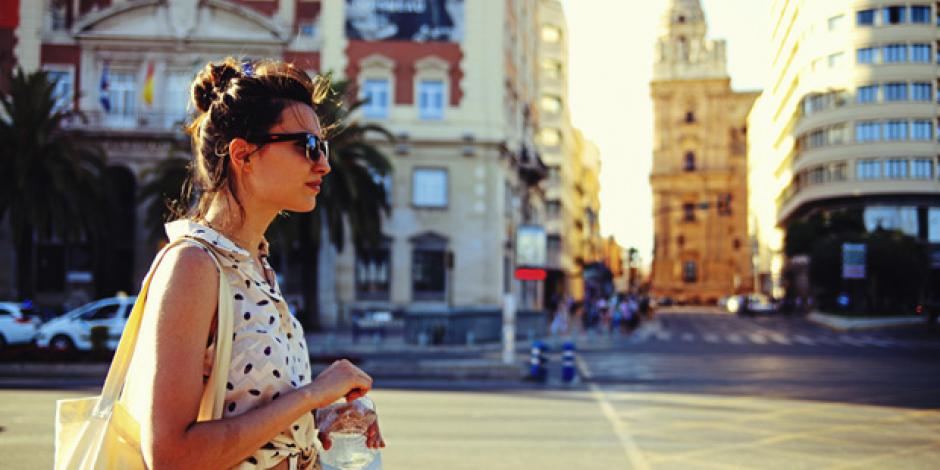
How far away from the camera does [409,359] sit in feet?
81.7

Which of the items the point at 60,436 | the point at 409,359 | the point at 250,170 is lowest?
the point at 409,359

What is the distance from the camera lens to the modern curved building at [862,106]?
43.1m

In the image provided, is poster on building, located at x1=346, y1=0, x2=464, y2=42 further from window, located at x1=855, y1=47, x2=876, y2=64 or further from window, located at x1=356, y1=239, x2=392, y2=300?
window, located at x1=855, y1=47, x2=876, y2=64

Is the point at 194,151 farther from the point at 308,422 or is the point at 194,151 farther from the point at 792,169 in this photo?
the point at 792,169

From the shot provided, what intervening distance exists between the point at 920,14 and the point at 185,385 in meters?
44.9

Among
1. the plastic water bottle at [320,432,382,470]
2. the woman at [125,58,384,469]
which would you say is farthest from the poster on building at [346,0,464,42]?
the plastic water bottle at [320,432,382,470]

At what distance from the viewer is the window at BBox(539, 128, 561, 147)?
75.1 metres

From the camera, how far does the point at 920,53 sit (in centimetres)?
4269

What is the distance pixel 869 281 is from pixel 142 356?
50154 millimetres

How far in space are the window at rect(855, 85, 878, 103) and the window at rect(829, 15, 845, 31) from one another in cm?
460

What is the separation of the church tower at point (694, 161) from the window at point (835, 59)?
71.1 metres

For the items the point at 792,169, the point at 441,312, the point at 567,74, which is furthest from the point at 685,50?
the point at 441,312

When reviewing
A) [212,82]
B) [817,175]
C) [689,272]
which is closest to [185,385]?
[212,82]

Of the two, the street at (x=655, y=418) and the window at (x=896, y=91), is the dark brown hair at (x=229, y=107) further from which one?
the window at (x=896, y=91)
